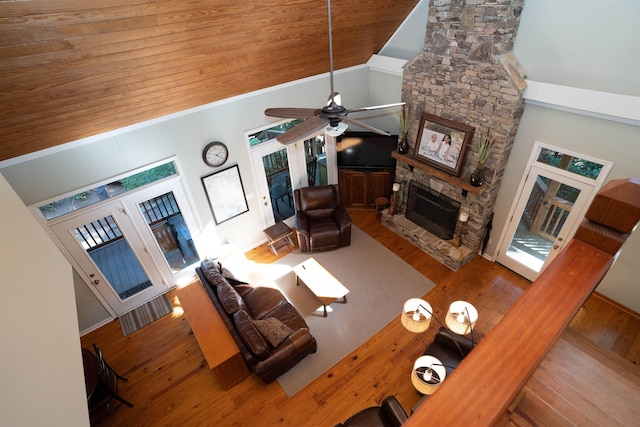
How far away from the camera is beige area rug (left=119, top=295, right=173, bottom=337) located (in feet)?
16.7

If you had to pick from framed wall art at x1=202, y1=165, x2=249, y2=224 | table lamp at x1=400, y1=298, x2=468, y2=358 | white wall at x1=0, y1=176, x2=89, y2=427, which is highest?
white wall at x1=0, y1=176, x2=89, y2=427

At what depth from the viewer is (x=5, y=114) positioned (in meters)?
3.06

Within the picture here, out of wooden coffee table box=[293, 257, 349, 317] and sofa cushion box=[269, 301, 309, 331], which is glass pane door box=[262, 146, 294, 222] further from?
sofa cushion box=[269, 301, 309, 331]

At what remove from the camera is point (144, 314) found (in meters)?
→ 5.27

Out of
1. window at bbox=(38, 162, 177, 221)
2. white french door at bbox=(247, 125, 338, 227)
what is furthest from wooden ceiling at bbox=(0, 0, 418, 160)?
white french door at bbox=(247, 125, 338, 227)

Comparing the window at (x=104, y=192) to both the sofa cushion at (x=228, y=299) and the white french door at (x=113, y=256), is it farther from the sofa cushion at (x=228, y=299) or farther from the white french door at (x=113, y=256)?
the sofa cushion at (x=228, y=299)

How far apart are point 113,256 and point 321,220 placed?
13.1 feet

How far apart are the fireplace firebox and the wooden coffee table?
219 cm

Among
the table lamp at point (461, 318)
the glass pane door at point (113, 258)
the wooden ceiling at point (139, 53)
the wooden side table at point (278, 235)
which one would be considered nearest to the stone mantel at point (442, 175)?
the wooden ceiling at point (139, 53)

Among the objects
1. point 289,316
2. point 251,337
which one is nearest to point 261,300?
point 289,316

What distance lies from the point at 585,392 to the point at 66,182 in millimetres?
5331

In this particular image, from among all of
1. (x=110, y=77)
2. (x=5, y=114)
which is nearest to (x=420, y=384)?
(x=110, y=77)

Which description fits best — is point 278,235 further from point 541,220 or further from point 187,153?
point 541,220

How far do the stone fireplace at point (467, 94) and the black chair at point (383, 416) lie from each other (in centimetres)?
294
